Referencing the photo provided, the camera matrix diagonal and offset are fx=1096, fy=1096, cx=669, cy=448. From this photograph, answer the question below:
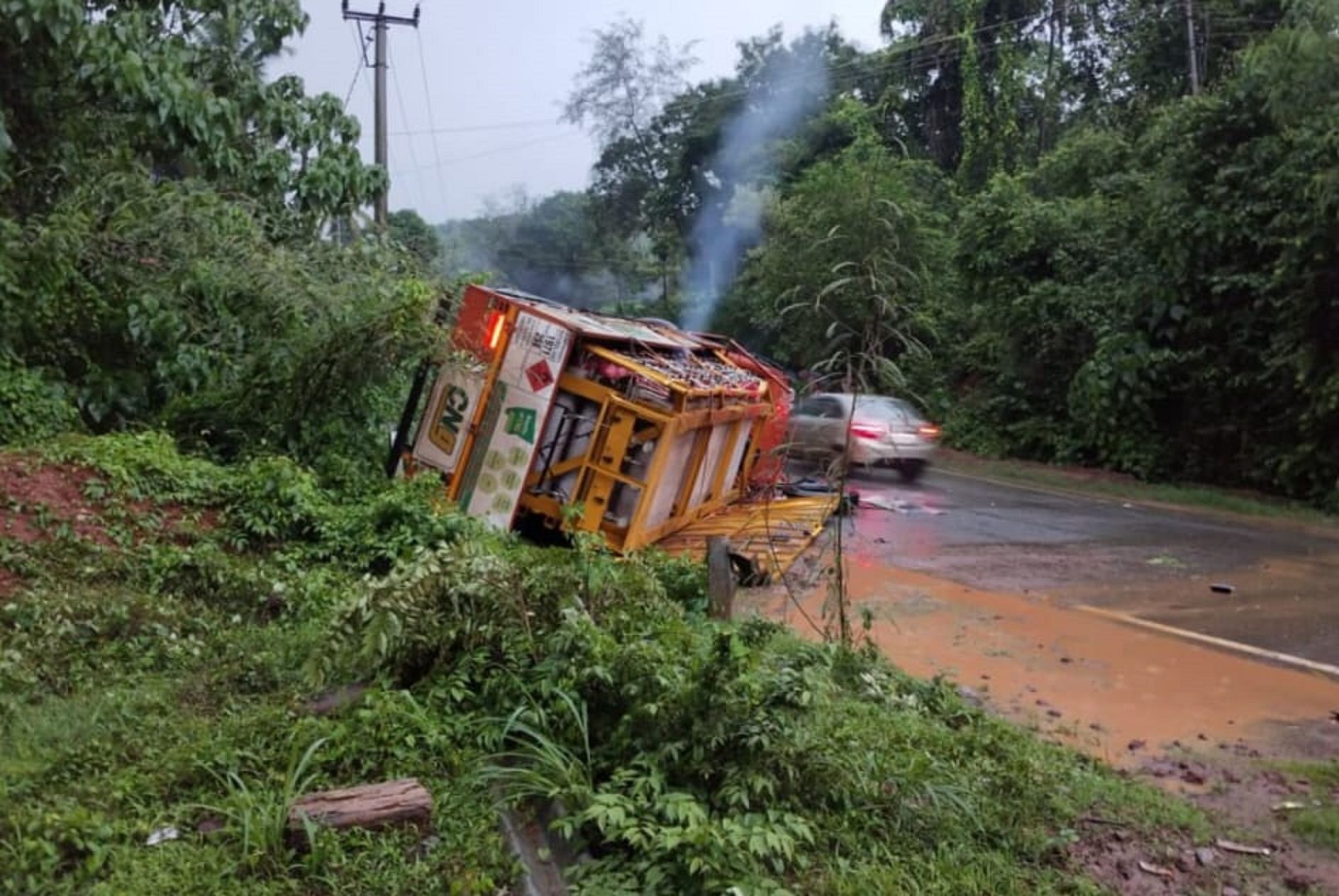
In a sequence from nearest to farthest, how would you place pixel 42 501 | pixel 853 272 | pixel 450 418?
A: pixel 42 501
pixel 853 272
pixel 450 418

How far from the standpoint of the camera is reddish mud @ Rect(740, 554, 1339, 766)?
5824 millimetres

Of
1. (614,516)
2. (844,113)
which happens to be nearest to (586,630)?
Answer: (614,516)

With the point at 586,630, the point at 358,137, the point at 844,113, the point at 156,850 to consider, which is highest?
the point at 844,113

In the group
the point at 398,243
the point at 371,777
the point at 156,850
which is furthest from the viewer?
the point at 398,243

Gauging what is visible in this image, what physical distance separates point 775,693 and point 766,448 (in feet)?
29.7

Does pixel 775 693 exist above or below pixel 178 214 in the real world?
below

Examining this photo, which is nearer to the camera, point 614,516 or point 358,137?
point 614,516

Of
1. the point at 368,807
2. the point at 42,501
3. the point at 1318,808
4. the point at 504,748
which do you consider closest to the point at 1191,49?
the point at 1318,808

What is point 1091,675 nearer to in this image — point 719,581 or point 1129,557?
point 719,581

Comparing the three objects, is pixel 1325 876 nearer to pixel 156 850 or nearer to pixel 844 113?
pixel 156 850

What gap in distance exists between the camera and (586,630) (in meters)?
4.21

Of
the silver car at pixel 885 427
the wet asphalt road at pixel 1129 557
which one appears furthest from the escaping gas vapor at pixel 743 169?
the wet asphalt road at pixel 1129 557

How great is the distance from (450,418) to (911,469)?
385 inches

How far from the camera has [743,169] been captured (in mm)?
40750
